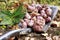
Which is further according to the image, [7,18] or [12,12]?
[12,12]

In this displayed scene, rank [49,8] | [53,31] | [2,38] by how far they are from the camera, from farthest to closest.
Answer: [49,8] < [53,31] < [2,38]

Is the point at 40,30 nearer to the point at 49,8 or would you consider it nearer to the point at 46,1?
the point at 49,8

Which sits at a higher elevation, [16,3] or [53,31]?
[16,3]

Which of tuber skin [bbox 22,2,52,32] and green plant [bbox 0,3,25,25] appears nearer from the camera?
green plant [bbox 0,3,25,25]

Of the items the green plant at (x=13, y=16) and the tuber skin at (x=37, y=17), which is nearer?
the green plant at (x=13, y=16)

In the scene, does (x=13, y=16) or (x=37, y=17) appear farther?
(x=37, y=17)

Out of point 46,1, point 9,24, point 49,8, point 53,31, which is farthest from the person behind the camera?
point 46,1

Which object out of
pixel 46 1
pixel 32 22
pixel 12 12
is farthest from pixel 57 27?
pixel 46 1

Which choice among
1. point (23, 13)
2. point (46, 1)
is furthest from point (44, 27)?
point (46, 1)

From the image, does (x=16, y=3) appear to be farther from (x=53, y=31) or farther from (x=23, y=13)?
(x=53, y=31)
